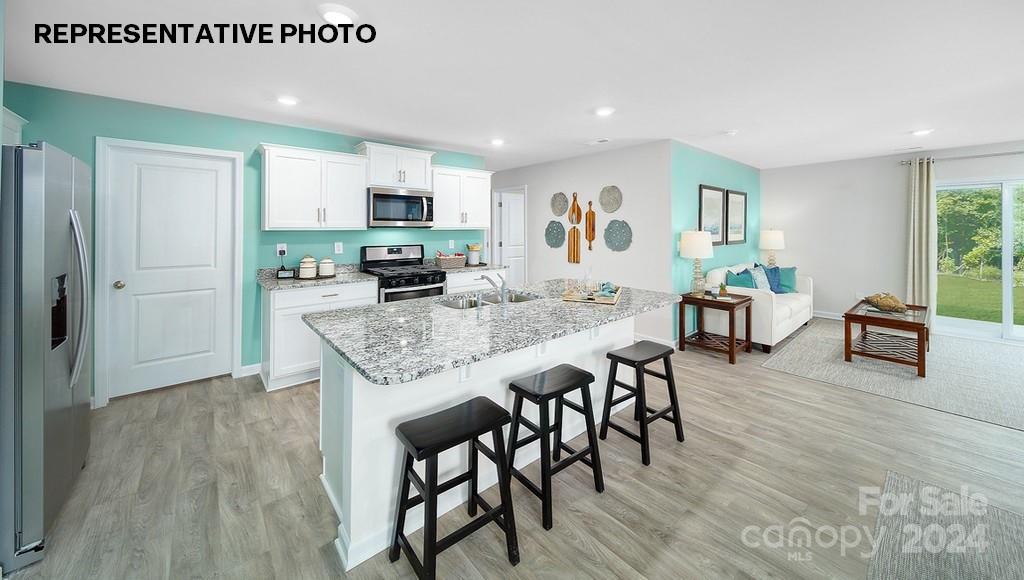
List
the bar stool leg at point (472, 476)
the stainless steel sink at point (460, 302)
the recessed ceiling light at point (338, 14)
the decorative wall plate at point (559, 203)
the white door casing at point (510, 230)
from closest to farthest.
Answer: the bar stool leg at point (472, 476) < the recessed ceiling light at point (338, 14) < the stainless steel sink at point (460, 302) < the decorative wall plate at point (559, 203) < the white door casing at point (510, 230)

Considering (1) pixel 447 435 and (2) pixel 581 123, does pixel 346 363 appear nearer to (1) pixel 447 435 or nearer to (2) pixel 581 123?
(1) pixel 447 435

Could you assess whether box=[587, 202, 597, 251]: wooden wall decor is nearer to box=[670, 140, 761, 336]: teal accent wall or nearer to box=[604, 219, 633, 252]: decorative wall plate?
box=[604, 219, 633, 252]: decorative wall plate

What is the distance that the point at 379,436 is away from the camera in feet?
5.63

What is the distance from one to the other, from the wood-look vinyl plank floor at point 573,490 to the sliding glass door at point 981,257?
3.53 m

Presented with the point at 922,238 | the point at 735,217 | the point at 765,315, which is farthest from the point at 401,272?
the point at 922,238

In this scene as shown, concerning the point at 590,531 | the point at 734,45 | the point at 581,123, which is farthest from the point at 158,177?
the point at 734,45

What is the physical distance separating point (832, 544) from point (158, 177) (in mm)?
4996

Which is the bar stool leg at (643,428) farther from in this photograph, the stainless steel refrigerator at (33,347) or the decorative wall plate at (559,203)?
the decorative wall plate at (559,203)

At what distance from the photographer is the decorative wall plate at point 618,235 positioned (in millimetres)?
5059

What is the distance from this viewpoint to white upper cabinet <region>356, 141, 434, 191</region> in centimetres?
414

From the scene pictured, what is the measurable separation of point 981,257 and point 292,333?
8.01m

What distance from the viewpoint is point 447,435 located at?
1.55 m

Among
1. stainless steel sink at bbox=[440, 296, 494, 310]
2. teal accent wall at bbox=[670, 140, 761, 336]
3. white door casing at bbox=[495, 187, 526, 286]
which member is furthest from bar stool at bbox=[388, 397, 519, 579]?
white door casing at bbox=[495, 187, 526, 286]

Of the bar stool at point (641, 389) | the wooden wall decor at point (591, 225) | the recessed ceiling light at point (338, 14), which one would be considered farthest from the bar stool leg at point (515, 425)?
the wooden wall decor at point (591, 225)
